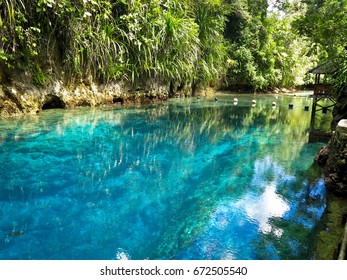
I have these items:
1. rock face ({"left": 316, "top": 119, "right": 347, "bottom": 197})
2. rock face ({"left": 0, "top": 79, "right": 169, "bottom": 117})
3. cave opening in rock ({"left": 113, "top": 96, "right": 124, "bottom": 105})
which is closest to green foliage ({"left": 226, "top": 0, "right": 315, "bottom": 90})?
rock face ({"left": 0, "top": 79, "right": 169, "bottom": 117})

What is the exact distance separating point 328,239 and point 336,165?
1.85 metres

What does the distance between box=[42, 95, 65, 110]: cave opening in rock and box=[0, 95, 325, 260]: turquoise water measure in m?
2.60

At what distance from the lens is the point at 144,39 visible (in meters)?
13.7

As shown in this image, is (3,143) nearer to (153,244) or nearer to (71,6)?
(153,244)

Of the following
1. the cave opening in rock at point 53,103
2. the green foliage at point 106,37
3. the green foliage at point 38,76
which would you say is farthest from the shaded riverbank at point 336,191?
the cave opening in rock at point 53,103

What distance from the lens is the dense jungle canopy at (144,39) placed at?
30.6 feet

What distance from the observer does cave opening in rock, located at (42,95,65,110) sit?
11.8m

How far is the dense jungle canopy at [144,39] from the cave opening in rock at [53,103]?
84 cm

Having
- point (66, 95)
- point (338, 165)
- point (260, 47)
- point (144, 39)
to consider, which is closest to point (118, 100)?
point (66, 95)

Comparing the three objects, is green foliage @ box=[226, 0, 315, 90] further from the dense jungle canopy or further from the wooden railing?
the wooden railing

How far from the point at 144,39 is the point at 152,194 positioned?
1046 cm

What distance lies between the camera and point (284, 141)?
8914 millimetres

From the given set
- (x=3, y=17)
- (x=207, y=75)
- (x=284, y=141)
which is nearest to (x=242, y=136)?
(x=284, y=141)

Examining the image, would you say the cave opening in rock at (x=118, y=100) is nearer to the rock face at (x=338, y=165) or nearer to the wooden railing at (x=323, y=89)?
the wooden railing at (x=323, y=89)
